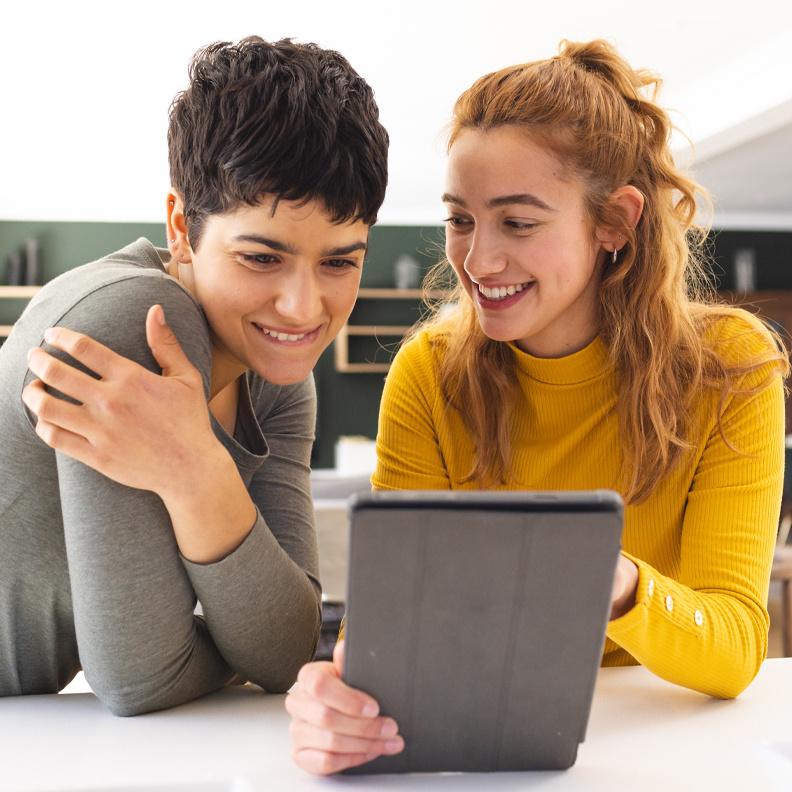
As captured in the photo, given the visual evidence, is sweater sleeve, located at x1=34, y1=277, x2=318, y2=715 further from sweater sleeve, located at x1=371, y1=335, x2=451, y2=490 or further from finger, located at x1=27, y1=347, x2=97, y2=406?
sweater sleeve, located at x1=371, y1=335, x2=451, y2=490

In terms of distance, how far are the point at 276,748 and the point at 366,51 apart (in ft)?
13.9

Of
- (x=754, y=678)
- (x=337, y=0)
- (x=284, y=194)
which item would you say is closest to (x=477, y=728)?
(x=754, y=678)

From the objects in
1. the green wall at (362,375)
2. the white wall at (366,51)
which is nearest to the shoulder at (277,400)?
the white wall at (366,51)

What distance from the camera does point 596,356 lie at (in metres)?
1.35

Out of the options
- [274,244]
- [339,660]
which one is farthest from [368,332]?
[339,660]

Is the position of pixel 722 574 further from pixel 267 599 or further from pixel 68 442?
pixel 68 442

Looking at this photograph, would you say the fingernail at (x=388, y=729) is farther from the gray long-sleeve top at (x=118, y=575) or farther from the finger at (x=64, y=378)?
the finger at (x=64, y=378)

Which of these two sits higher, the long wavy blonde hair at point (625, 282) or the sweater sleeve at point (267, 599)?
the long wavy blonde hair at point (625, 282)

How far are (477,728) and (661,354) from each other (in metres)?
0.75

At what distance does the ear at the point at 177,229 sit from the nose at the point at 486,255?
0.41m

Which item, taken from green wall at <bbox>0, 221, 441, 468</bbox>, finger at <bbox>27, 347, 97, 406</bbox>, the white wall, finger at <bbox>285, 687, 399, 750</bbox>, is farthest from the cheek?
green wall at <bbox>0, 221, 441, 468</bbox>

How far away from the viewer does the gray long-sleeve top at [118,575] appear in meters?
0.84

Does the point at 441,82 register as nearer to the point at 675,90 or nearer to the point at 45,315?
the point at 675,90

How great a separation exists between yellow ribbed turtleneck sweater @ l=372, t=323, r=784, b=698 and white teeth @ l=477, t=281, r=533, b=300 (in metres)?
0.15
